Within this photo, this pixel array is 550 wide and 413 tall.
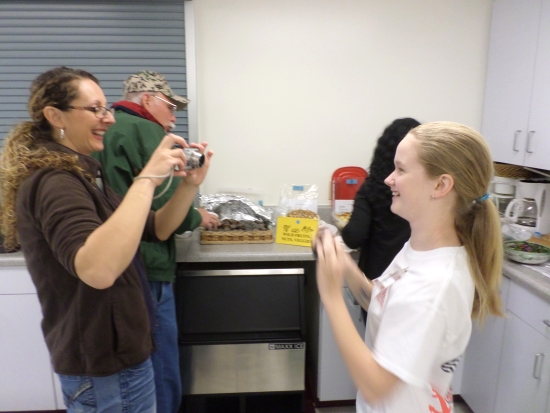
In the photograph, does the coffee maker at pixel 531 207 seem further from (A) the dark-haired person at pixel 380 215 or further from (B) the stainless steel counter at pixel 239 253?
(B) the stainless steel counter at pixel 239 253

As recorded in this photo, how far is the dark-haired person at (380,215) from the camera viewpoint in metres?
1.50

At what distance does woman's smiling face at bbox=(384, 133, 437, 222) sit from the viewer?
840mm

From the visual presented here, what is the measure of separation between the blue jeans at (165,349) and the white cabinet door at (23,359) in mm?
613

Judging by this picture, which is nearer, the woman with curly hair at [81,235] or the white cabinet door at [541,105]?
the woman with curly hair at [81,235]

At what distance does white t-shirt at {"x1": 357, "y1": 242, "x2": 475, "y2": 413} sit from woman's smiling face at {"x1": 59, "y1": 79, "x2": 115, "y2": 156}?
820mm

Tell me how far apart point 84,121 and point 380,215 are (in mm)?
1078

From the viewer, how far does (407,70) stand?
7.64 feet

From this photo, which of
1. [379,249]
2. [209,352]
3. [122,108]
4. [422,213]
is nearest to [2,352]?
[209,352]

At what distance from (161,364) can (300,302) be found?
673 mm

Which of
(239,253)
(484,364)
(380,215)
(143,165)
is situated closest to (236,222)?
(239,253)

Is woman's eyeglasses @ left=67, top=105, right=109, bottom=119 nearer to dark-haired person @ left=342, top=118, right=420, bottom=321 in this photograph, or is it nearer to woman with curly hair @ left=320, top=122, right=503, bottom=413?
woman with curly hair @ left=320, top=122, right=503, bottom=413

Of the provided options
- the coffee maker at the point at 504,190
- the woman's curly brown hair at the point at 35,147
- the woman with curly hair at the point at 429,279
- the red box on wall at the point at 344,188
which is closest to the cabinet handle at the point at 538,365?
the woman with curly hair at the point at 429,279

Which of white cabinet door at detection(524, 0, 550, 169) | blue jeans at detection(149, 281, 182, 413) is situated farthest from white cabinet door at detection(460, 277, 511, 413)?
blue jeans at detection(149, 281, 182, 413)

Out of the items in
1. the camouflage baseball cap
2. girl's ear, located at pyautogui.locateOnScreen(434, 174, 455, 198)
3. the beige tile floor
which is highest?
the camouflage baseball cap
